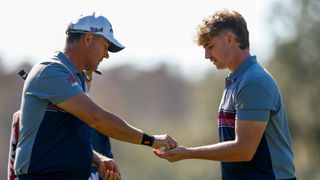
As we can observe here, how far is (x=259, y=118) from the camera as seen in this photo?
8.77m

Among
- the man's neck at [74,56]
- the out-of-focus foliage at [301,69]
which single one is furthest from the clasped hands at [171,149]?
the out-of-focus foliage at [301,69]

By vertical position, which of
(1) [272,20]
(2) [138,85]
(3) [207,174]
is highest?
(1) [272,20]

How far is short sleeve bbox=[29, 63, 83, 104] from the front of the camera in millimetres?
8586

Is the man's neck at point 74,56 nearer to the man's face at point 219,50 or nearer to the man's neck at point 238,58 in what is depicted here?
the man's face at point 219,50

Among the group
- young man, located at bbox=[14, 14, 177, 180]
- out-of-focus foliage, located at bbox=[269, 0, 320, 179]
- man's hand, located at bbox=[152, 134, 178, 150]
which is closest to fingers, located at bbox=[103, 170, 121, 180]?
young man, located at bbox=[14, 14, 177, 180]

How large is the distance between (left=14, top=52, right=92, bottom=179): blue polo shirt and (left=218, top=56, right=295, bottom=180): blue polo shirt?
1.36 metres

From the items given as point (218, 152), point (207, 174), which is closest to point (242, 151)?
point (218, 152)

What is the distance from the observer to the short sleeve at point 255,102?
345 inches

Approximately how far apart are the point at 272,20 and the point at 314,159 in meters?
5.51

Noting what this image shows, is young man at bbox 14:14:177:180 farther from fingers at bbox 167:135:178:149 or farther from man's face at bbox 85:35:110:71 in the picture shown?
fingers at bbox 167:135:178:149

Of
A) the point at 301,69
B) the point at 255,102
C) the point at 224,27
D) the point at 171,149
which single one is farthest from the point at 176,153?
the point at 301,69

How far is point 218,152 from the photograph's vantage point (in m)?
8.91

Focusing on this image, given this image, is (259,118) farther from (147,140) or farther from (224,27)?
(147,140)

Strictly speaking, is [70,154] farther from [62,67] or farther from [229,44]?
[229,44]
